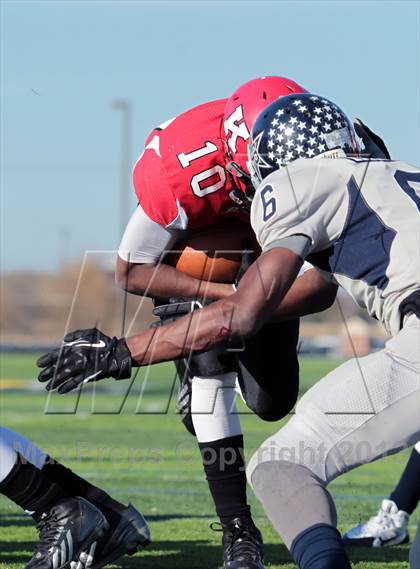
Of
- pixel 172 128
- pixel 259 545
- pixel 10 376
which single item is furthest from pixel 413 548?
pixel 10 376

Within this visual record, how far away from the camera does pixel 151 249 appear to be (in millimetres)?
4297

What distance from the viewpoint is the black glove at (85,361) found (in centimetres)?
281

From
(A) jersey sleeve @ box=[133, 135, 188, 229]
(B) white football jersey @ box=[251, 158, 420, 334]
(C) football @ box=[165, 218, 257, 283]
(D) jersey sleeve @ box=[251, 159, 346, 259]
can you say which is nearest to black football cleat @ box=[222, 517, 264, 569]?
(C) football @ box=[165, 218, 257, 283]

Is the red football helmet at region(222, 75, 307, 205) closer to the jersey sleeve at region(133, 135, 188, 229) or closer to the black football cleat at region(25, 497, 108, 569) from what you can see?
the jersey sleeve at region(133, 135, 188, 229)

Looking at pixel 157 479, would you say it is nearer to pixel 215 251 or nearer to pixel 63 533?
pixel 215 251

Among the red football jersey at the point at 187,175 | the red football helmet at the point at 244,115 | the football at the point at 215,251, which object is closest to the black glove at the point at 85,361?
the red football helmet at the point at 244,115

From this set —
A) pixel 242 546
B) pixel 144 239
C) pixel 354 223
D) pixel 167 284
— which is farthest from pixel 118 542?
pixel 354 223

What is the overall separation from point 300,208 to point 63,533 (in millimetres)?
1429

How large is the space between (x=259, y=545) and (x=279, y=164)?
4.33 feet

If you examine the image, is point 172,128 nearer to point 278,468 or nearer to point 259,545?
point 259,545

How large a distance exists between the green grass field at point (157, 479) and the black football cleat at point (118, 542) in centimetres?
23

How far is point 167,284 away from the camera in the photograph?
4297 millimetres

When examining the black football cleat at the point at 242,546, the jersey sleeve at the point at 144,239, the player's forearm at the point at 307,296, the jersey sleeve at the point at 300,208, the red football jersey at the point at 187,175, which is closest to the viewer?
the jersey sleeve at the point at 300,208

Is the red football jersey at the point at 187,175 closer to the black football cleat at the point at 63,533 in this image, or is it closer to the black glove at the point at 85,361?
the black football cleat at the point at 63,533
